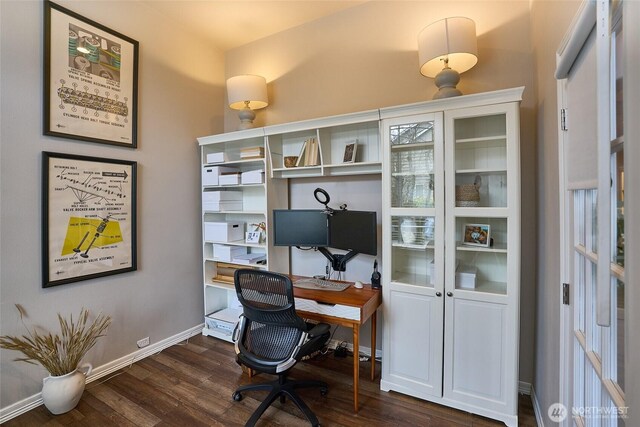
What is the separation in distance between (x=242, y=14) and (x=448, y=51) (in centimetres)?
200

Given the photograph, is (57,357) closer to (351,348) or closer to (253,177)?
(253,177)

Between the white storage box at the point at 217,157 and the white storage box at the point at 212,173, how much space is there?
7 centimetres

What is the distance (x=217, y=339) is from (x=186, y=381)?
73cm

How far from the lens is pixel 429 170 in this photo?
6.72 ft

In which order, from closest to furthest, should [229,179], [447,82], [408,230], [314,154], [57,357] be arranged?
[57,357], [447,82], [408,230], [314,154], [229,179]

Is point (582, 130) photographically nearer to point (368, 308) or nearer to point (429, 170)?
point (429, 170)

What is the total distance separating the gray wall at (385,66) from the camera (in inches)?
80.0

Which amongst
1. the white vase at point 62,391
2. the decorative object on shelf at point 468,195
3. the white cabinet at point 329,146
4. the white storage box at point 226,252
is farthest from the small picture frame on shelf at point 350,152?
the white vase at point 62,391

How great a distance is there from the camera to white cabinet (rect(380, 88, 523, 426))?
70.4 inches

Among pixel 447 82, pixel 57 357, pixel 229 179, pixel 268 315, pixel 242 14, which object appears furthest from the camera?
pixel 229 179

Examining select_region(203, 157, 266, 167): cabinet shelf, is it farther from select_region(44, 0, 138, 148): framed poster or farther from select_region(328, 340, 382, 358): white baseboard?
select_region(328, 340, 382, 358): white baseboard

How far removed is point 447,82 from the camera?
205 cm

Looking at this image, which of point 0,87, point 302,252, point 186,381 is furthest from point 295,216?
point 0,87

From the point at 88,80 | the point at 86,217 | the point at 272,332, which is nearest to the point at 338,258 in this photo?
the point at 272,332
